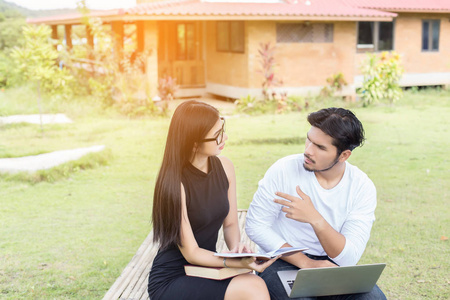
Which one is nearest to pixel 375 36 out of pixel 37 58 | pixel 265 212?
pixel 37 58

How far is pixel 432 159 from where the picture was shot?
30.6ft

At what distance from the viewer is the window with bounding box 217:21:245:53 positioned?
1641 cm

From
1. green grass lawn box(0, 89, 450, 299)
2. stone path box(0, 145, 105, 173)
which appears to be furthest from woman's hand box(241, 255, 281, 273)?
stone path box(0, 145, 105, 173)

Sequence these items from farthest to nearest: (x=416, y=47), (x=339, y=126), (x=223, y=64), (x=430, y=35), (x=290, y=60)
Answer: (x=430, y=35)
(x=416, y=47)
(x=223, y=64)
(x=290, y=60)
(x=339, y=126)

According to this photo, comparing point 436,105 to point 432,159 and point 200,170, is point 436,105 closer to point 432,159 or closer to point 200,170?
point 432,159

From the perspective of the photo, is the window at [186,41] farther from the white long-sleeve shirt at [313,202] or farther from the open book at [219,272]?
the open book at [219,272]

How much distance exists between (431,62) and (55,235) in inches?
710

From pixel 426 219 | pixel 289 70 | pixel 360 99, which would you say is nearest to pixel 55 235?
pixel 426 219

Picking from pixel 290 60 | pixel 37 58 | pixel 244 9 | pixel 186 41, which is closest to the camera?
pixel 37 58

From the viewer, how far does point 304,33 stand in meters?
16.8

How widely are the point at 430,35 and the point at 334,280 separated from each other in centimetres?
2001

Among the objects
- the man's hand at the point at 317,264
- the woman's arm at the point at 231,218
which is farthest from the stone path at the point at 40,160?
the man's hand at the point at 317,264

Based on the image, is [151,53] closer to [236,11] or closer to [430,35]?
[236,11]

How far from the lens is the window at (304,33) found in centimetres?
1647
